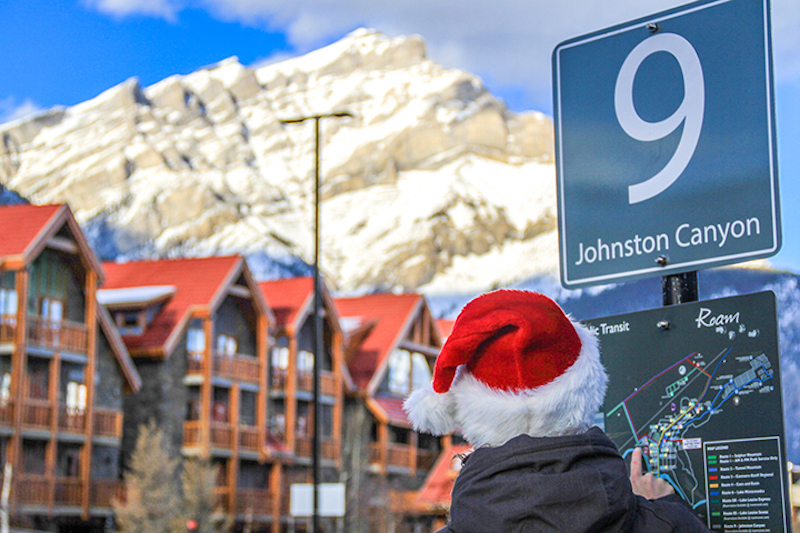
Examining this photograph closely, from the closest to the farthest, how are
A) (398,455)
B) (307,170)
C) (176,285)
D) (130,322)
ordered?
(130,322), (176,285), (398,455), (307,170)

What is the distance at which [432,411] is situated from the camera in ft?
8.09

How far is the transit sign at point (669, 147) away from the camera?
3.04 meters

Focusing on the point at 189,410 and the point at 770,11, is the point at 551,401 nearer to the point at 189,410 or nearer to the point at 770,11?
the point at 770,11

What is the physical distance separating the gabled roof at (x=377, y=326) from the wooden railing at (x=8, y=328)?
15300 millimetres

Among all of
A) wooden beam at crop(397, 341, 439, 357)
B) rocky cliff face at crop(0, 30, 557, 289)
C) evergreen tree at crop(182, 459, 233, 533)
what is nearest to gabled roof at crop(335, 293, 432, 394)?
wooden beam at crop(397, 341, 439, 357)

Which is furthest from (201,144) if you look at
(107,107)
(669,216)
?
(669,216)

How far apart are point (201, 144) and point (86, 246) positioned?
324 feet

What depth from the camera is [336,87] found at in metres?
149

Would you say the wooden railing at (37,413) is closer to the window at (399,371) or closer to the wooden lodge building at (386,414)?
the wooden lodge building at (386,414)

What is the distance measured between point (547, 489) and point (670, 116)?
5.07 feet

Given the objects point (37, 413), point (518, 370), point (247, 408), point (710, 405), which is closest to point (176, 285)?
point (247, 408)

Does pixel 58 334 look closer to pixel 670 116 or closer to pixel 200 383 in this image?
pixel 200 383

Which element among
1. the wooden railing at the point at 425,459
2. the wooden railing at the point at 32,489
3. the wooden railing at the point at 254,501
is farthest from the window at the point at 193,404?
the wooden railing at the point at 425,459

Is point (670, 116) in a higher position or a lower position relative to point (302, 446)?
higher
